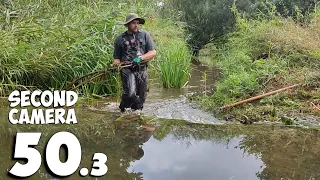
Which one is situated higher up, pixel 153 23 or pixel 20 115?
pixel 153 23

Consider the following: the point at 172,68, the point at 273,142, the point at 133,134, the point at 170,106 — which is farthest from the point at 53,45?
the point at 273,142

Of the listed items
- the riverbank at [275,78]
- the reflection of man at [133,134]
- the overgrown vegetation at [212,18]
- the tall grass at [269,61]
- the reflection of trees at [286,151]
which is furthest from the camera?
the overgrown vegetation at [212,18]

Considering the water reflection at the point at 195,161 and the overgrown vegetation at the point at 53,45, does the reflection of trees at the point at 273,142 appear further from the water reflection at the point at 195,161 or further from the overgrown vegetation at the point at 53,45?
the overgrown vegetation at the point at 53,45

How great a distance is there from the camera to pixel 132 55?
607cm

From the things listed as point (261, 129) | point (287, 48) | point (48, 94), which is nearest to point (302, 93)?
point (261, 129)

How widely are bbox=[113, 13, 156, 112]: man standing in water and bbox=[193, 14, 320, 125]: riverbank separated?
1.21m

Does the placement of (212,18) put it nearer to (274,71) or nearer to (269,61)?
(269,61)

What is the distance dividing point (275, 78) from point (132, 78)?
2.43m

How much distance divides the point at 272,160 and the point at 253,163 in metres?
0.18

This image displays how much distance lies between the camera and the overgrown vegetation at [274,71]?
5.95 meters

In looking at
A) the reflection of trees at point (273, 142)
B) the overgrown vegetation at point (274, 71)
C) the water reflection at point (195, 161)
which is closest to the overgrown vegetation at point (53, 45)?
the overgrown vegetation at point (274, 71)

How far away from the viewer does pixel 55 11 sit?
8289mm

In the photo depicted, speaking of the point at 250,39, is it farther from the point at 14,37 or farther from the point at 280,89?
the point at 14,37

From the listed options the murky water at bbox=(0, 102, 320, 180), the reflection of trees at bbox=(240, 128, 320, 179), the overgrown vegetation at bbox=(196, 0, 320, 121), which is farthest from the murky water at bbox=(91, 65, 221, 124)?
the reflection of trees at bbox=(240, 128, 320, 179)
